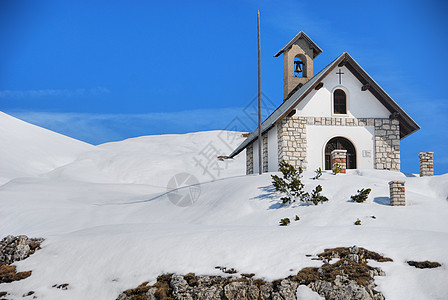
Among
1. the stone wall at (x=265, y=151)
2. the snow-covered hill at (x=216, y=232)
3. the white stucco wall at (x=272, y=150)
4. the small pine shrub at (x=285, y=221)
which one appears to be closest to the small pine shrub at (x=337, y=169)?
the snow-covered hill at (x=216, y=232)

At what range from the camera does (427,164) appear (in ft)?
68.2

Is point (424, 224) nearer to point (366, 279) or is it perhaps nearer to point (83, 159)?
point (366, 279)

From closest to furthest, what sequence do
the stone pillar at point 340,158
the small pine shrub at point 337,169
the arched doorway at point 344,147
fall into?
1. the small pine shrub at point 337,169
2. the stone pillar at point 340,158
3. the arched doorway at point 344,147

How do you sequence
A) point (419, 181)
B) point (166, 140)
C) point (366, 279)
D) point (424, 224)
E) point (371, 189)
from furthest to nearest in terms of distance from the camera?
point (166, 140)
point (419, 181)
point (371, 189)
point (424, 224)
point (366, 279)

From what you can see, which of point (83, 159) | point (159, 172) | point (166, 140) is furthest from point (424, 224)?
point (166, 140)

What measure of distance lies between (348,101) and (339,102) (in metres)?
0.47

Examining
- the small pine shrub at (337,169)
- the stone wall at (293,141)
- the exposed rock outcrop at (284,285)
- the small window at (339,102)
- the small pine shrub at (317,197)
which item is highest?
the small window at (339,102)

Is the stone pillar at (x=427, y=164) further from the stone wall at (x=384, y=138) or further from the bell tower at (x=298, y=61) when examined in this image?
the bell tower at (x=298, y=61)

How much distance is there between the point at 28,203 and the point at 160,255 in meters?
14.6

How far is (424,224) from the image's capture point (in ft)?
45.9

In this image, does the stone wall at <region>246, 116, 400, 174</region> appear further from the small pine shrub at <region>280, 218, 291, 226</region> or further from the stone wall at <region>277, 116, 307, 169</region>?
the small pine shrub at <region>280, 218, 291, 226</region>

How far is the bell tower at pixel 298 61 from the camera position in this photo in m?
27.0

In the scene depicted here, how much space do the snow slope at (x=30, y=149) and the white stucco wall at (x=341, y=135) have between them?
984 inches

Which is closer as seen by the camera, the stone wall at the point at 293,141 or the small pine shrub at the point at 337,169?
the small pine shrub at the point at 337,169
